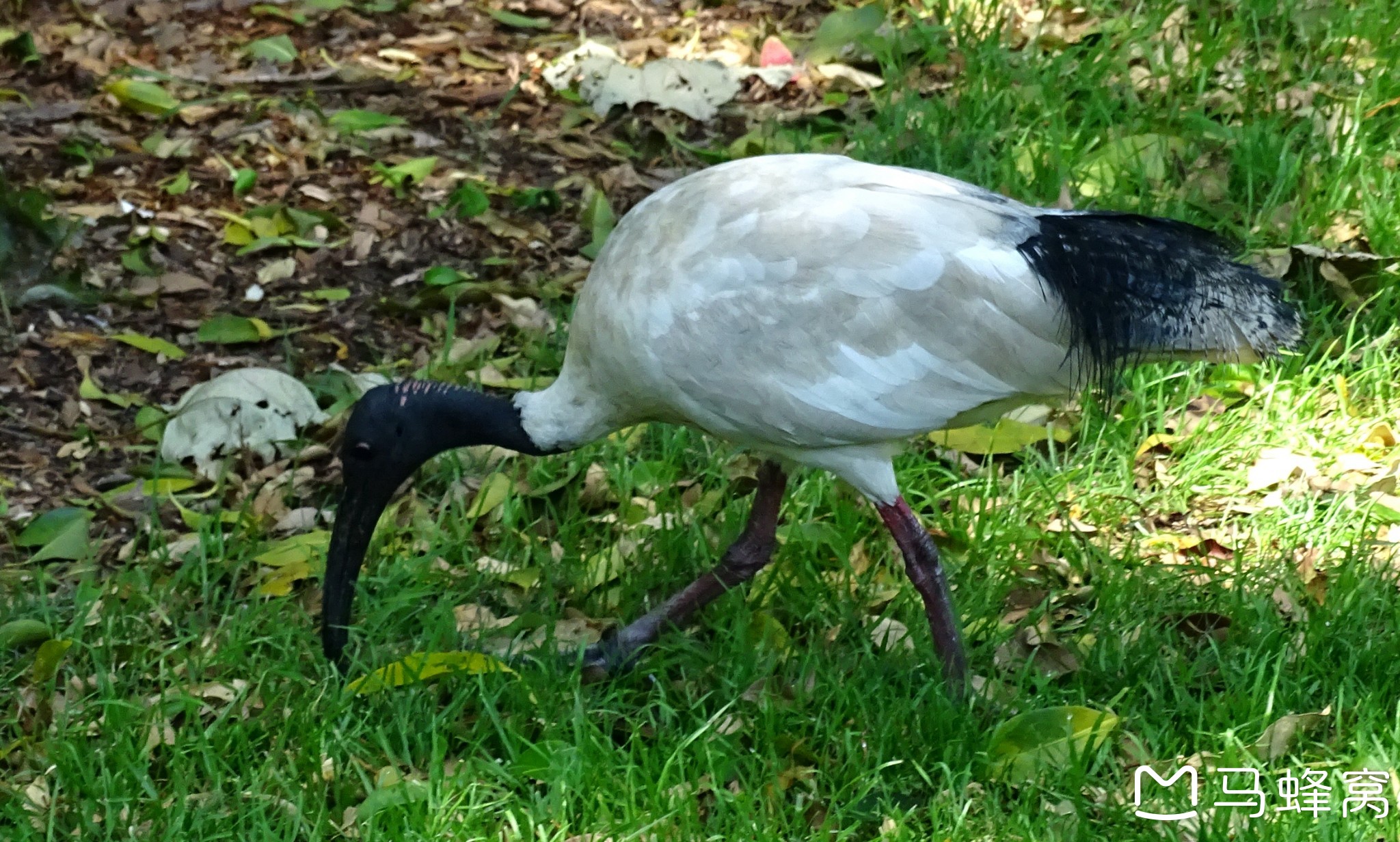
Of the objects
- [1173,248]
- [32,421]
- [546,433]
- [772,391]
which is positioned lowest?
[32,421]

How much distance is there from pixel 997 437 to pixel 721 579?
1123 millimetres

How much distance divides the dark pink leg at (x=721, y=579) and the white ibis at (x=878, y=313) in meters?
0.09

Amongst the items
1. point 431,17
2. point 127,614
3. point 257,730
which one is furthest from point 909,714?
point 431,17

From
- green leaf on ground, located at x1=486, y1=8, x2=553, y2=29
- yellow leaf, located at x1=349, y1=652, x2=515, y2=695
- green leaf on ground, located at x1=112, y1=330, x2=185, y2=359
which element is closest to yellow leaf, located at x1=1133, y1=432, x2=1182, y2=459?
yellow leaf, located at x1=349, y1=652, x2=515, y2=695

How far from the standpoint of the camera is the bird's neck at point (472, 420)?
13.3 feet

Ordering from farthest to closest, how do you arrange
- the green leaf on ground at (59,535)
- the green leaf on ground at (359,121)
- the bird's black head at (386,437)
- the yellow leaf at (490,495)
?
the green leaf on ground at (359,121) < the yellow leaf at (490,495) < the green leaf on ground at (59,535) < the bird's black head at (386,437)

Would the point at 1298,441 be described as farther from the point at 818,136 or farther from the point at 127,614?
the point at 127,614

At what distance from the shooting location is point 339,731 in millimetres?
3568

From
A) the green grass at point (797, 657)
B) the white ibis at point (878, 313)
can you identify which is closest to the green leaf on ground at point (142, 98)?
the green grass at point (797, 657)

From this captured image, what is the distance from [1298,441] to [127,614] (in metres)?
3.36

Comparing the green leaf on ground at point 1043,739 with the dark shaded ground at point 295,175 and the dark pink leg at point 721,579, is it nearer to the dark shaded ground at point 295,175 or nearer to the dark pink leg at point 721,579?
the dark pink leg at point 721,579

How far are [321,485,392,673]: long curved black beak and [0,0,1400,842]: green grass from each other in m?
0.08

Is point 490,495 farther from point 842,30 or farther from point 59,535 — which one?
point 842,30

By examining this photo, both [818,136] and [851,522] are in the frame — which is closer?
[851,522]
